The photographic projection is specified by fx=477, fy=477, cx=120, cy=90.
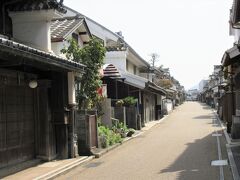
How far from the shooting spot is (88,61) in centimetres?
2103

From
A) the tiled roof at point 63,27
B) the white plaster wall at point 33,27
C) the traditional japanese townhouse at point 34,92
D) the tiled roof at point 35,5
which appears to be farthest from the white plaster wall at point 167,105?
the tiled roof at point 35,5

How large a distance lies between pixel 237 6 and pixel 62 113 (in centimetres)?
718

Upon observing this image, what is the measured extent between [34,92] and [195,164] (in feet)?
19.9

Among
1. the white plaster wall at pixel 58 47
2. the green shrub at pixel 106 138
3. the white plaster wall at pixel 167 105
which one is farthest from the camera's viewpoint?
the white plaster wall at pixel 167 105

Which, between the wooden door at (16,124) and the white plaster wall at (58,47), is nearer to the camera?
the wooden door at (16,124)

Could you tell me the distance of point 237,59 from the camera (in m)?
21.9

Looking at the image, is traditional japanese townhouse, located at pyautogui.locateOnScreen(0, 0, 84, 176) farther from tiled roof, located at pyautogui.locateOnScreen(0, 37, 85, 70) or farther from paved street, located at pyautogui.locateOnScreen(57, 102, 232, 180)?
paved street, located at pyautogui.locateOnScreen(57, 102, 232, 180)

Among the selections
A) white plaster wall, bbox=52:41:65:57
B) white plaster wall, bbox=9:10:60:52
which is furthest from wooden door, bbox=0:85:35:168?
white plaster wall, bbox=52:41:65:57

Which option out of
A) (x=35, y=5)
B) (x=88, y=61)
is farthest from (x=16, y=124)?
(x=88, y=61)

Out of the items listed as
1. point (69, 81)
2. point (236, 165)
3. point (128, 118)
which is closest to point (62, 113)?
point (69, 81)

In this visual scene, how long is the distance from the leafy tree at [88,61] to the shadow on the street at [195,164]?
16.7 ft

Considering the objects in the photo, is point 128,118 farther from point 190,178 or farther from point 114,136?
point 190,178

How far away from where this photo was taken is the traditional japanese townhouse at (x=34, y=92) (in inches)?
565

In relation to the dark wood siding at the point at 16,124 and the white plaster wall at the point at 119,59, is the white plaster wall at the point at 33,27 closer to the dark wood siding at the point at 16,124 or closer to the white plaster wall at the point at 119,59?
the dark wood siding at the point at 16,124
